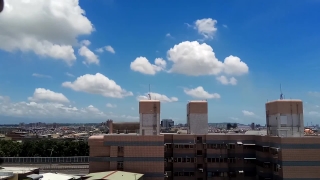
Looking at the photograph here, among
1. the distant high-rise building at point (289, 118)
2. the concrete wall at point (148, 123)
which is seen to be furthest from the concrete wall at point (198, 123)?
the distant high-rise building at point (289, 118)

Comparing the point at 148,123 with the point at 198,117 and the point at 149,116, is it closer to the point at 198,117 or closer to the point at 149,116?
the point at 149,116

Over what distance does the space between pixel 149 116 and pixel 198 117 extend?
22.5 feet

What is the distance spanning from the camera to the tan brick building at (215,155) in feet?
102

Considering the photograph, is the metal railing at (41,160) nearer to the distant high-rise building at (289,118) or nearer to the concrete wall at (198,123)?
the concrete wall at (198,123)

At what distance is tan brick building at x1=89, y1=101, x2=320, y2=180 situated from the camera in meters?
31.1

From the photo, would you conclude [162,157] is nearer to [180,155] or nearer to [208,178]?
[180,155]

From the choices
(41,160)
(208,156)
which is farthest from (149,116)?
(41,160)

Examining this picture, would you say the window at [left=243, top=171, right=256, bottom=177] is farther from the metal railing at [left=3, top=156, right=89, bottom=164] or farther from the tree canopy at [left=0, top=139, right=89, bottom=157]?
the tree canopy at [left=0, top=139, right=89, bottom=157]

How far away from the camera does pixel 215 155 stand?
37125 millimetres

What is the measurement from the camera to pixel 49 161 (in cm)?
6144

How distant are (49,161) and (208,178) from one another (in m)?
37.7

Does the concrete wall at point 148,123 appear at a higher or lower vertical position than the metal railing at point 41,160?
higher

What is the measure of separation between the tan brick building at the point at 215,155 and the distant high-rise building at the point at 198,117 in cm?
156

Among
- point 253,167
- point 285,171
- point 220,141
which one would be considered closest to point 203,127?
point 220,141
